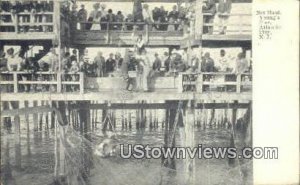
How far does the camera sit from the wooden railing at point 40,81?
665 cm

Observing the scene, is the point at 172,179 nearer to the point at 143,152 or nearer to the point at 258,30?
the point at 143,152

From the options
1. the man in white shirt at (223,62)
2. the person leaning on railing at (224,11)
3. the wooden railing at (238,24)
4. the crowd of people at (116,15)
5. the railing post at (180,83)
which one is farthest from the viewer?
the man in white shirt at (223,62)

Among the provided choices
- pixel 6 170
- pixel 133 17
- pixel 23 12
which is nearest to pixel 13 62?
pixel 23 12

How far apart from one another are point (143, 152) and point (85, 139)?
1041 millimetres

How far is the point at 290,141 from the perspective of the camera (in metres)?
6.33

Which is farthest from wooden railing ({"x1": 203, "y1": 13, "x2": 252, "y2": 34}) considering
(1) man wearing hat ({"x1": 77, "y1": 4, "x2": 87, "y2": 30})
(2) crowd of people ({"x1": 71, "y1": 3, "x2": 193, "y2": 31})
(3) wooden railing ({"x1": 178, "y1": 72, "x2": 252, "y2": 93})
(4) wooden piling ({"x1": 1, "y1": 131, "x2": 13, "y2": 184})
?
(4) wooden piling ({"x1": 1, "y1": 131, "x2": 13, "y2": 184})

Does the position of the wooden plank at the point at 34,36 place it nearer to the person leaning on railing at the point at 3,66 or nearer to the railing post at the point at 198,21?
the person leaning on railing at the point at 3,66

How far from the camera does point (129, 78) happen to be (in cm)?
691

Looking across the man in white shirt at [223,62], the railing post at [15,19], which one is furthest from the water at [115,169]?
the railing post at [15,19]

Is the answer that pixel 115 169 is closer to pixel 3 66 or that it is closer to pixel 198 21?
pixel 3 66

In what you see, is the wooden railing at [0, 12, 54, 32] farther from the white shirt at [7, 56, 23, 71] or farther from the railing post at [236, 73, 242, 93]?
the railing post at [236, 73, 242, 93]

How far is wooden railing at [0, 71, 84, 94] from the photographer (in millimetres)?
6648

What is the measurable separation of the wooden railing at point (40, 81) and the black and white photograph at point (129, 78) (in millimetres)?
14

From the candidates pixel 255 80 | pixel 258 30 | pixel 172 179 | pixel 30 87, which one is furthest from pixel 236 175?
pixel 30 87
